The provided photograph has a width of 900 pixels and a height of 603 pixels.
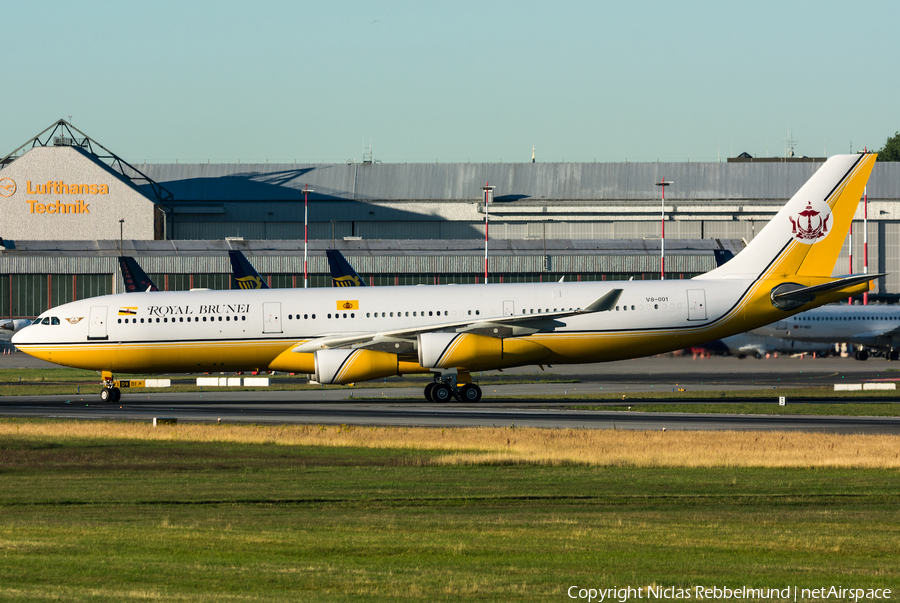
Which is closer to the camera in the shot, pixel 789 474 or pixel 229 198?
pixel 789 474

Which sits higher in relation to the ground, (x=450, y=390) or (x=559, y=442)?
(x=450, y=390)

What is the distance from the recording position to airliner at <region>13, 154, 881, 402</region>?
146ft

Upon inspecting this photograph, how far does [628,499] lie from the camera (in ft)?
68.0

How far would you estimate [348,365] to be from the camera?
42719mm

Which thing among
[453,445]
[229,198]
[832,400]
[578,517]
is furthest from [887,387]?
[229,198]

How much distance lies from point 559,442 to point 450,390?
1598 cm

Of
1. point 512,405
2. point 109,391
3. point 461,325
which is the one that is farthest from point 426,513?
point 109,391

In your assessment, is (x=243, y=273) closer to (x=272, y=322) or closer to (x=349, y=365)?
(x=272, y=322)

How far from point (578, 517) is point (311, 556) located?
5.73m

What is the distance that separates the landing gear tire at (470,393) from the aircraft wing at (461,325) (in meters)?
2.96

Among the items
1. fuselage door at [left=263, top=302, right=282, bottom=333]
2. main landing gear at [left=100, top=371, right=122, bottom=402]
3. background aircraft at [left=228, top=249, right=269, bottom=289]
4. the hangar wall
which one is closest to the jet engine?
fuselage door at [left=263, top=302, right=282, bottom=333]

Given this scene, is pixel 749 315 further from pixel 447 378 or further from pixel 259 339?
pixel 259 339

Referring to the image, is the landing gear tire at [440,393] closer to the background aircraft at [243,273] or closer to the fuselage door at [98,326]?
the fuselage door at [98,326]

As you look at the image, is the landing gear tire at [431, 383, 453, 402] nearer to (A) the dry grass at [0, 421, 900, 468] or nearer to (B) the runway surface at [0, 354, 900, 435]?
(B) the runway surface at [0, 354, 900, 435]
